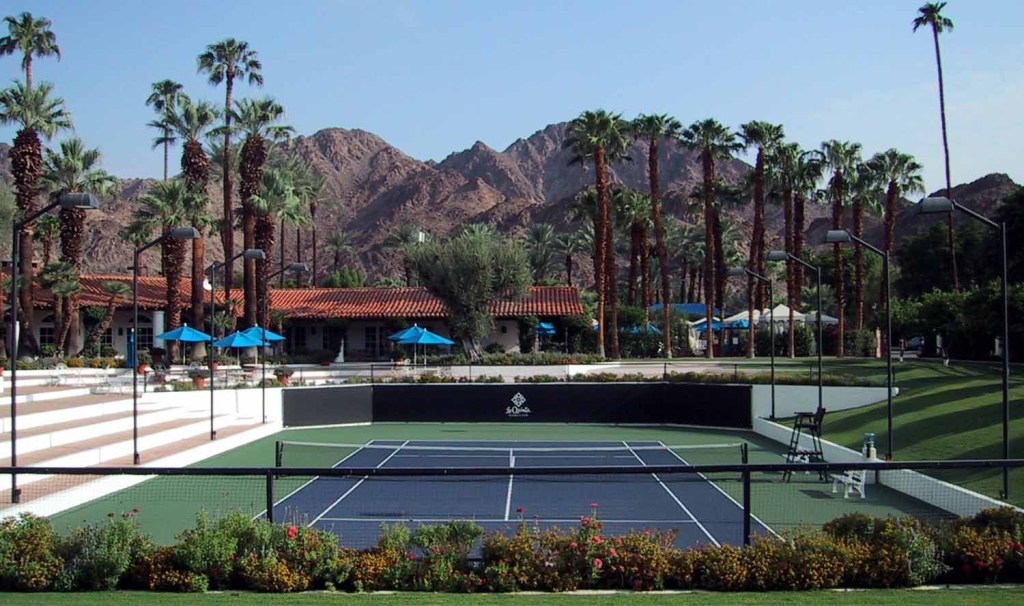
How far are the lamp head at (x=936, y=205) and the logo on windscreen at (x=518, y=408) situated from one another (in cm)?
2284

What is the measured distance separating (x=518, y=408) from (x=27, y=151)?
25574mm

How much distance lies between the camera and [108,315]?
4981 cm

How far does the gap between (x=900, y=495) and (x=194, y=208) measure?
4110cm

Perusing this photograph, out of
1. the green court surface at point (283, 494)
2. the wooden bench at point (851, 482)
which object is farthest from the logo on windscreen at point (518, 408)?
the wooden bench at point (851, 482)

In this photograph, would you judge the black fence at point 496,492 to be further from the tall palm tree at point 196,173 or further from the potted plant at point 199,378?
the tall palm tree at point 196,173

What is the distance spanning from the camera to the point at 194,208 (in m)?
52.0

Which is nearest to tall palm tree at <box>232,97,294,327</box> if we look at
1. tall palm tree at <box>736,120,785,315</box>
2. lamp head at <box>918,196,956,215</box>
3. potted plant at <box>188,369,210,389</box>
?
potted plant at <box>188,369,210,389</box>

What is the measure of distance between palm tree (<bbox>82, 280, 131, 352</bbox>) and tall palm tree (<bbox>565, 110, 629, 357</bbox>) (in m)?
24.6

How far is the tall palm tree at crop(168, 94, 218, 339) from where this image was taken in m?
52.2

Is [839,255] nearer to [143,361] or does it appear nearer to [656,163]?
[656,163]

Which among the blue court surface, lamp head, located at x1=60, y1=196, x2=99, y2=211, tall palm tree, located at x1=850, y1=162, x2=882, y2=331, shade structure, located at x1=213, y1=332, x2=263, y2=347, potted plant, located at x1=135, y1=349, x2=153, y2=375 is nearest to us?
the blue court surface

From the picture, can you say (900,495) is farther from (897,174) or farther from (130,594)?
(897,174)

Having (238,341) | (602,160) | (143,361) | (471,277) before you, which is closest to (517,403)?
(238,341)

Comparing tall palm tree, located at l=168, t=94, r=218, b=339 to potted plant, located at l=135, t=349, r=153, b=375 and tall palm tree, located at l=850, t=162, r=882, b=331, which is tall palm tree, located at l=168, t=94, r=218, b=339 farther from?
tall palm tree, located at l=850, t=162, r=882, b=331
